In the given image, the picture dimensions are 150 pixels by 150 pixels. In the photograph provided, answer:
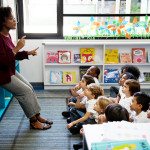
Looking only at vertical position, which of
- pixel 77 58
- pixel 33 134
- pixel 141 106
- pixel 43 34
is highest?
pixel 43 34

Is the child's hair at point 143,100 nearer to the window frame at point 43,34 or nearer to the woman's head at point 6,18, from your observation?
the woman's head at point 6,18

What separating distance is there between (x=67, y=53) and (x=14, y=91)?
1.82 metres

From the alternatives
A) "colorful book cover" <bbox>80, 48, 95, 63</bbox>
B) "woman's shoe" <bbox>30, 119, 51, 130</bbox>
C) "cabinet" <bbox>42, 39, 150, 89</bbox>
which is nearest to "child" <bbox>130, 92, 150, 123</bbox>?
"woman's shoe" <bbox>30, 119, 51, 130</bbox>

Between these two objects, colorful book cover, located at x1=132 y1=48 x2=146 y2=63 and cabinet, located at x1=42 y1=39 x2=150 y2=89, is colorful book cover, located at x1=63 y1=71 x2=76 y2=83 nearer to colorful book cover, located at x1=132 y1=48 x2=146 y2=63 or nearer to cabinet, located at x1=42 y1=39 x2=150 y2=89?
cabinet, located at x1=42 y1=39 x2=150 y2=89

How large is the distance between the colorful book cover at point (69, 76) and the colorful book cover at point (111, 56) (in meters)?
0.65

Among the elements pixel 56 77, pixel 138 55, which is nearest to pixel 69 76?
pixel 56 77

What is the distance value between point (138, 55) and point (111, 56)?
1.62ft

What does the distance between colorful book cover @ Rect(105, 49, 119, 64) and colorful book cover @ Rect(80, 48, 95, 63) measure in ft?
0.83

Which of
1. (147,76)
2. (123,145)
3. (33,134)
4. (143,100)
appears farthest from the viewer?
(147,76)

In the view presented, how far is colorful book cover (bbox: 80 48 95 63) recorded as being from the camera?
422 centimetres

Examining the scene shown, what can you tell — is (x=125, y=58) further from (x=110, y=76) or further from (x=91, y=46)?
(x=91, y=46)

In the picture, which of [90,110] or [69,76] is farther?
[69,76]

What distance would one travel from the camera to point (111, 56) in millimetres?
4258

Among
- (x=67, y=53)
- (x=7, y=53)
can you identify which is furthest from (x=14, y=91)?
(x=67, y=53)
